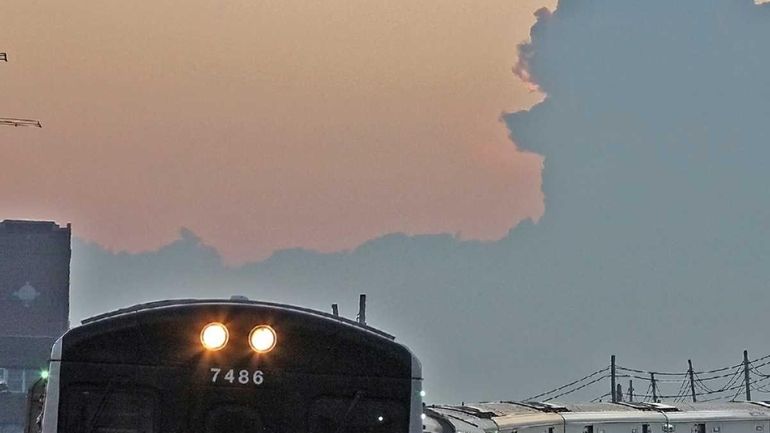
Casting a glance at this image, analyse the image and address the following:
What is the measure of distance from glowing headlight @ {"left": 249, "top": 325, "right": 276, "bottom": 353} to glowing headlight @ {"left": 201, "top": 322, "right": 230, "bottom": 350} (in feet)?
0.67

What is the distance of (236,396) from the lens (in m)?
9.70

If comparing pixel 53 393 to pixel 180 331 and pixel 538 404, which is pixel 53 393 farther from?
pixel 538 404

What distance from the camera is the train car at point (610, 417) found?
2725cm

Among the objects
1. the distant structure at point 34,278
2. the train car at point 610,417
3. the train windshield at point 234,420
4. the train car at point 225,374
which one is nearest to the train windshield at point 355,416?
the train car at point 225,374

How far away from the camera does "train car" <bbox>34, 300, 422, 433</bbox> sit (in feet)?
31.0

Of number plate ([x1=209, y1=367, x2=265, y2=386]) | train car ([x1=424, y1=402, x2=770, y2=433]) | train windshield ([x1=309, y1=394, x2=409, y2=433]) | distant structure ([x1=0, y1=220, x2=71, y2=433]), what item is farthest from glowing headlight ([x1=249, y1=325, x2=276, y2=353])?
distant structure ([x1=0, y1=220, x2=71, y2=433])

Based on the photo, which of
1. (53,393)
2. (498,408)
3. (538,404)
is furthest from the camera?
(538,404)

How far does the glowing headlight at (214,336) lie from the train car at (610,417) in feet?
41.8

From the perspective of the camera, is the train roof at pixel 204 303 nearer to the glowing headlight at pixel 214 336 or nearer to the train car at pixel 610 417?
the glowing headlight at pixel 214 336

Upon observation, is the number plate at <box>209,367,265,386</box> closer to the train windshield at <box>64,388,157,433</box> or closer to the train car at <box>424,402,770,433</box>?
the train windshield at <box>64,388,157,433</box>

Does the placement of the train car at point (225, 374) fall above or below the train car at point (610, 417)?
below

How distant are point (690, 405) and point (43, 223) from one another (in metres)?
107

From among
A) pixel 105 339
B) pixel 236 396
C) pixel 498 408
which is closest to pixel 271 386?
pixel 236 396

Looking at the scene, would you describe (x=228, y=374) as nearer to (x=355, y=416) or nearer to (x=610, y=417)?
(x=355, y=416)
